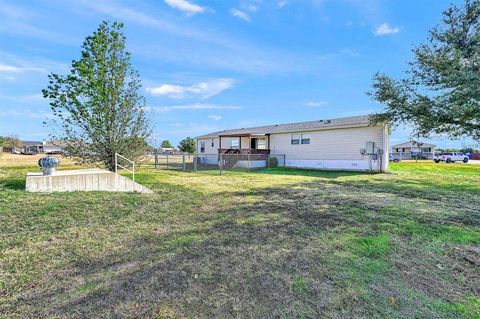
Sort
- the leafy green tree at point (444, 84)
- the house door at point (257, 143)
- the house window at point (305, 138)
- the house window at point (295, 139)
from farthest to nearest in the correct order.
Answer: the house door at point (257, 143) → the house window at point (295, 139) → the house window at point (305, 138) → the leafy green tree at point (444, 84)

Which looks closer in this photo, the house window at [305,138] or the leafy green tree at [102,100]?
the leafy green tree at [102,100]

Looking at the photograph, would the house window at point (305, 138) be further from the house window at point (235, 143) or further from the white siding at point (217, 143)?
the house window at point (235, 143)

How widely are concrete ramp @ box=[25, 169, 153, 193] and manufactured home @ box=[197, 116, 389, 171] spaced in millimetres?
7006

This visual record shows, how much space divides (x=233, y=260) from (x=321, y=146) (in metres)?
16.8

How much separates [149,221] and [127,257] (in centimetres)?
180

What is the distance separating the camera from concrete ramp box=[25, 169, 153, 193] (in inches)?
282

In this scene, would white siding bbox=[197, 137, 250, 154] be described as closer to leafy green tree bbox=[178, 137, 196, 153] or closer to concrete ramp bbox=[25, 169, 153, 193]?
leafy green tree bbox=[178, 137, 196, 153]

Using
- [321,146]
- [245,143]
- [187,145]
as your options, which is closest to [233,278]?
[321,146]

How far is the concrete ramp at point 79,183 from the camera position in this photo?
282 inches

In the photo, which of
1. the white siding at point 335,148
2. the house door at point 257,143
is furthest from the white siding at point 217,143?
the white siding at point 335,148

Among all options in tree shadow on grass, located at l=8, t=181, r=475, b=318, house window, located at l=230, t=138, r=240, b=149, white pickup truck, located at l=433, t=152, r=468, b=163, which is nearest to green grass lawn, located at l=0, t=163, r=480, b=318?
tree shadow on grass, located at l=8, t=181, r=475, b=318

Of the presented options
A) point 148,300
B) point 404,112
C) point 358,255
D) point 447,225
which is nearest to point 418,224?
point 447,225

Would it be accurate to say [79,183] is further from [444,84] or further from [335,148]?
[335,148]

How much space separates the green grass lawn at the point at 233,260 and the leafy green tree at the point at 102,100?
307 centimetres
